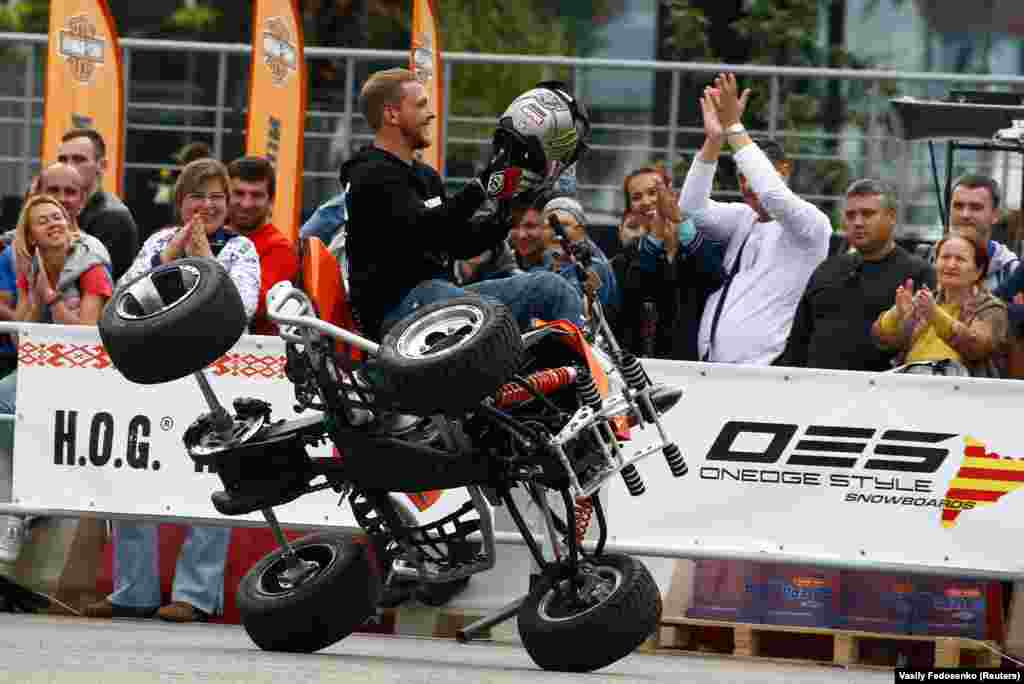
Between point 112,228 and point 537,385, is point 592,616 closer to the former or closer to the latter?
point 537,385

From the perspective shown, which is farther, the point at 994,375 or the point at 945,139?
the point at 945,139

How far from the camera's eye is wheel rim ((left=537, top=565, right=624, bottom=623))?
7.95 m

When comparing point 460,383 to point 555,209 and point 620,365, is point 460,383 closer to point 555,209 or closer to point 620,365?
point 620,365

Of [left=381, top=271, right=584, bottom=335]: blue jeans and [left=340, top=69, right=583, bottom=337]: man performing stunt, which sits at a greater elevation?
[left=340, top=69, right=583, bottom=337]: man performing stunt

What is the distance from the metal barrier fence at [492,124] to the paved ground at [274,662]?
16.8 feet

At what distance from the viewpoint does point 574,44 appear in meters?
23.5

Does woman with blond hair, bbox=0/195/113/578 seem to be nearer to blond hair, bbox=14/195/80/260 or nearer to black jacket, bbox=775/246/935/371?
blond hair, bbox=14/195/80/260

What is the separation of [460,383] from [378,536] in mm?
1137

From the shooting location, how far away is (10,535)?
10.6 metres

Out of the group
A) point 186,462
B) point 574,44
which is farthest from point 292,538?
point 574,44

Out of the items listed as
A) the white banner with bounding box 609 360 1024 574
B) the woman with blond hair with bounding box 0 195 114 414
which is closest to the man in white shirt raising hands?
the white banner with bounding box 609 360 1024 574

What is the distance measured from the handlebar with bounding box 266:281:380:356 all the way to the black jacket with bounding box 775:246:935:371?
342cm

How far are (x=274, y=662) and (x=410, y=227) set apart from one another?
169cm

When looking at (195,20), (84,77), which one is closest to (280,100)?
(84,77)
